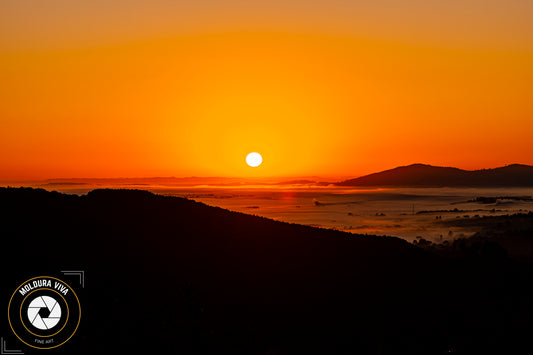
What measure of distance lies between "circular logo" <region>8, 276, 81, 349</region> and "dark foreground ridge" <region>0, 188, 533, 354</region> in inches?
17.1

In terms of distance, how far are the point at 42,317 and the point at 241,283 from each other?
7.21 meters

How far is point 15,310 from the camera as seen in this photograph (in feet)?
42.1

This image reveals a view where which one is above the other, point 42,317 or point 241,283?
point 42,317

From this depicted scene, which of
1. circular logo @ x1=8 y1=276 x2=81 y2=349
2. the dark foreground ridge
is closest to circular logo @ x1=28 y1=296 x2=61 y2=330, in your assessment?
circular logo @ x1=8 y1=276 x2=81 y2=349

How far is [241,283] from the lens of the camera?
1777 cm

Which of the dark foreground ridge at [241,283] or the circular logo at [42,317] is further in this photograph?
the dark foreground ridge at [241,283]

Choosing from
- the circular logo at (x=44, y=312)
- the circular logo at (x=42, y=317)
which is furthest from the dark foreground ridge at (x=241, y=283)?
the circular logo at (x=44, y=312)

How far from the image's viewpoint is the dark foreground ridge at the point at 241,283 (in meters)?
14.3

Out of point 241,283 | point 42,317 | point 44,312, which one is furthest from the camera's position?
point 241,283

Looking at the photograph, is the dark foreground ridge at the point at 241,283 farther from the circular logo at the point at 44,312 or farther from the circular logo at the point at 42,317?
the circular logo at the point at 44,312

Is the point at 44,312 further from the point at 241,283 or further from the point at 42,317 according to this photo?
the point at 241,283

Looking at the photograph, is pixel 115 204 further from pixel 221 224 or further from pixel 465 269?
pixel 465 269

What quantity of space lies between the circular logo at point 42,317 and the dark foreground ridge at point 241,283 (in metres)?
0.43

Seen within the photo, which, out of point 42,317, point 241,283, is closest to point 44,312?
point 42,317
